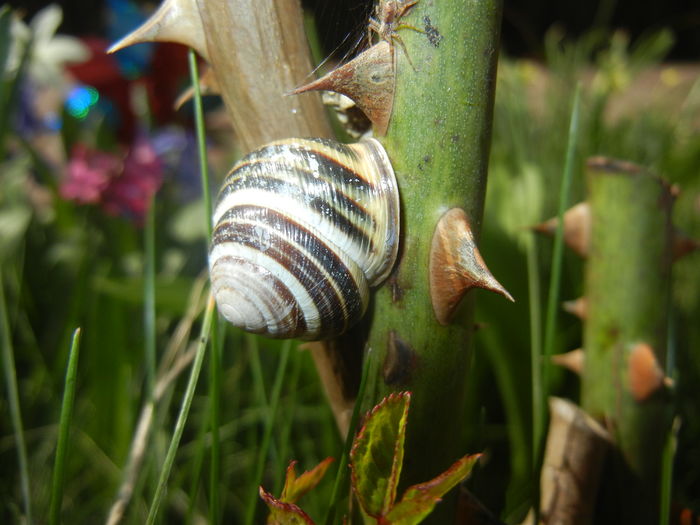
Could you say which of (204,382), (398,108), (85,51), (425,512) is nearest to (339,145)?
(398,108)

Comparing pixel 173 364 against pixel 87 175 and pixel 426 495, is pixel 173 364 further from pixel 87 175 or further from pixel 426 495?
pixel 426 495

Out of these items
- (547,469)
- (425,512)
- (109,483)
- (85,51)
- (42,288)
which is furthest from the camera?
(85,51)

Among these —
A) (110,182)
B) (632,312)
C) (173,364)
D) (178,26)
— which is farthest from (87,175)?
(632,312)

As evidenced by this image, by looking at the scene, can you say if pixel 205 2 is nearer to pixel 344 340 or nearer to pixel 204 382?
pixel 344 340

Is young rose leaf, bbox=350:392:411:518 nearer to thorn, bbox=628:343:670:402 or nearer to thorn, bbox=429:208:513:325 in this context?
thorn, bbox=429:208:513:325

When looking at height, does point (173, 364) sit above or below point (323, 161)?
below

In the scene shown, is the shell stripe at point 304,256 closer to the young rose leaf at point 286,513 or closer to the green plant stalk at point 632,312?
the young rose leaf at point 286,513

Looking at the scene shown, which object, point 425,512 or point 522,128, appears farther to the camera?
point 522,128
